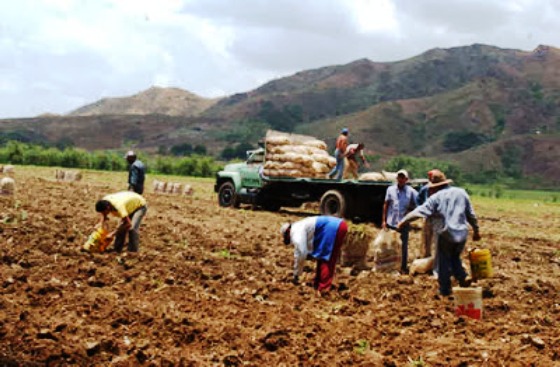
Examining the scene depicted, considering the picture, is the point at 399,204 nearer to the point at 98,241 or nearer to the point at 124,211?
the point at 124,211

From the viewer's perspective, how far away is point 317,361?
5.96 metres

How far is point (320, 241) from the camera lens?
8.59 meters

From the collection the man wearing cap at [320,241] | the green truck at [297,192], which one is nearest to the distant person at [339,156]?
the green truck at [297,192]

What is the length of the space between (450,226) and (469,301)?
38.2 inches

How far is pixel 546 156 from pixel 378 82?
97.0 metres

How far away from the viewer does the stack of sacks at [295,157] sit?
17.9 m

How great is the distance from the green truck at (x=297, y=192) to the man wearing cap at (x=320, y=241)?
24.4ft

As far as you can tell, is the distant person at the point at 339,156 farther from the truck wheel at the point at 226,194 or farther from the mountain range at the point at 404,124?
the mountain range at the point at 404,124

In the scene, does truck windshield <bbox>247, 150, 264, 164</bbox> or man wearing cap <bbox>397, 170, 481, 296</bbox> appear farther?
truck windshield <bbox>247, 150, 264, 164</bbox>

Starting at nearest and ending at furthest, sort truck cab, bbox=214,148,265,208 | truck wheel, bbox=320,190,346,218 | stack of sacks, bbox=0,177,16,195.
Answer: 1. truck wheel, bbox=320,190,346,218
2. stack of sacks, bbox=0,177,16,195
3. truck cab, bbox=214,148,265,208

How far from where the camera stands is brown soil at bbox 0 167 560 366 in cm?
603

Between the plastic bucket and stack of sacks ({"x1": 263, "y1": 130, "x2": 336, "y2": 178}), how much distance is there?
10383mm

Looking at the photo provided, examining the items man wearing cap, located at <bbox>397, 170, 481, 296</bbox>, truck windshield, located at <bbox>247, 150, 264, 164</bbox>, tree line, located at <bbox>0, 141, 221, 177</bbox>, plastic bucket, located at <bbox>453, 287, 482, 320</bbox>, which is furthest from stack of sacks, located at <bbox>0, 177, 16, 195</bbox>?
tree line, located at <bbox>0, 141, 221, 177</bbox>

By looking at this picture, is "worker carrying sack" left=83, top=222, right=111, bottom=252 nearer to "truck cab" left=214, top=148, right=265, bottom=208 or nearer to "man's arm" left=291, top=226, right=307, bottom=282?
"man's arm" left=291, top=226, right=307, bottom=282
